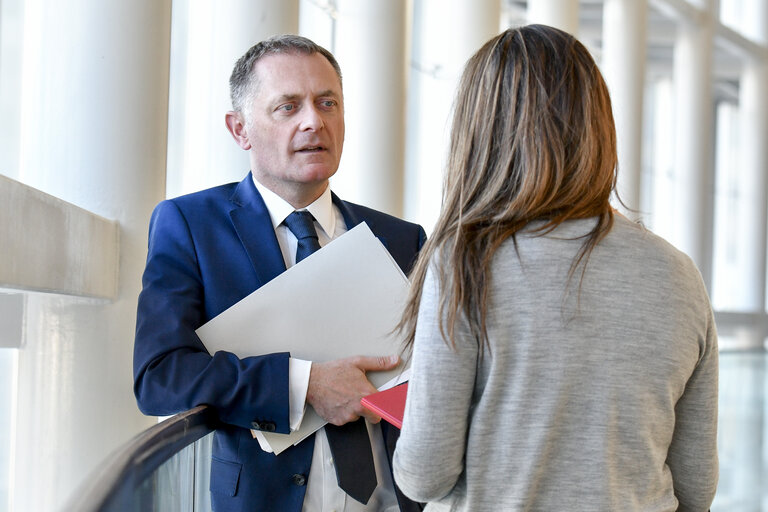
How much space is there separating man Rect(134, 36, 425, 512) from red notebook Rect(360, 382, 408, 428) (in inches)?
9.2

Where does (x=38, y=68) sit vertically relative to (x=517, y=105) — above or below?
above

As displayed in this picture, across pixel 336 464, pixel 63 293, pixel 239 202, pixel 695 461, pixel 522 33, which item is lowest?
pixel 336 464

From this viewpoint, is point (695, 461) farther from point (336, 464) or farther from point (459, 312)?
point (336, 464)

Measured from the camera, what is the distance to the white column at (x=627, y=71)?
31.8 ft

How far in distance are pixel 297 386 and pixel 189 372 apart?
221 mm

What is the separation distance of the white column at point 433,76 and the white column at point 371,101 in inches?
47.1

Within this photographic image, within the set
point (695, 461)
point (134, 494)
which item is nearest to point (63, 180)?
point (134, 494)

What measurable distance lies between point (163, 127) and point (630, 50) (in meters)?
7.74

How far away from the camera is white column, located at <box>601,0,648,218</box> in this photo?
31.8 feet

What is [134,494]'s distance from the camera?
136 centimetres

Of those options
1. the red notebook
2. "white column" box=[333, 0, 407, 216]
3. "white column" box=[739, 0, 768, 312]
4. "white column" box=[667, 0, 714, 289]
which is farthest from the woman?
"white column" box=[739, 0, 768, 312]

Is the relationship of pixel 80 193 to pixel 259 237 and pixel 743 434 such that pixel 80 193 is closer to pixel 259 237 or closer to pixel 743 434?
pixel 259 237

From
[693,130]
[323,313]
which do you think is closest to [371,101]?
[323,313]

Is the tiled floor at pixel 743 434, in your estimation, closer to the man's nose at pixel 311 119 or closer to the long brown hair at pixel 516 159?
the man's nose at pixel 311 119
